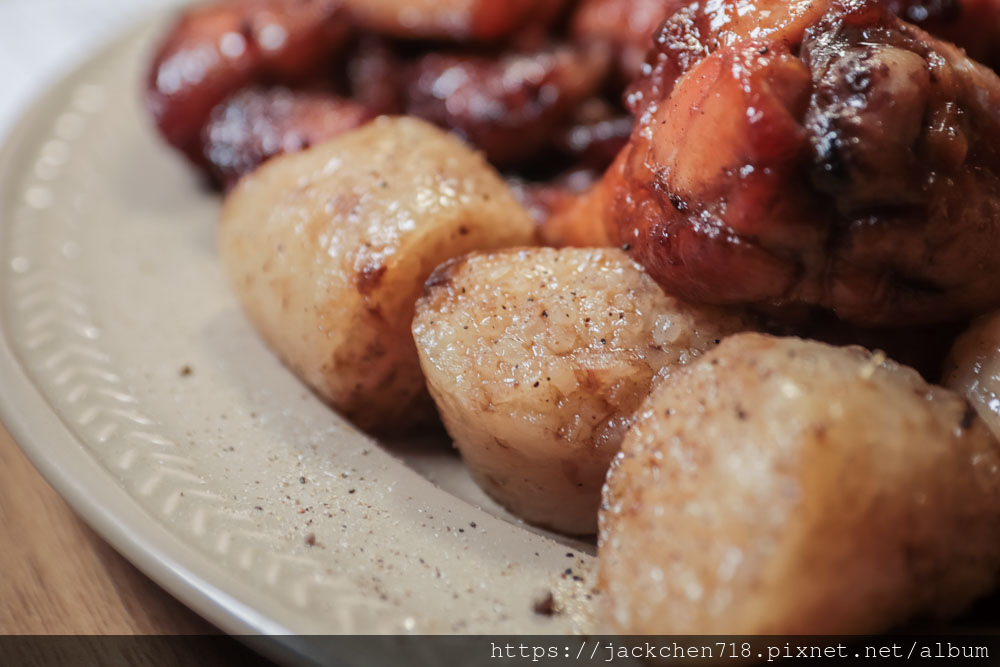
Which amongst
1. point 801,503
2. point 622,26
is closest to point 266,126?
point 622,26

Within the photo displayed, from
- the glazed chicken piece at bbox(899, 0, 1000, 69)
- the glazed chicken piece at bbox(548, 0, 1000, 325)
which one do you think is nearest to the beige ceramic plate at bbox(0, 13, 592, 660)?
the glazed chicken piece at bbox(548, 0, 1000, 325)

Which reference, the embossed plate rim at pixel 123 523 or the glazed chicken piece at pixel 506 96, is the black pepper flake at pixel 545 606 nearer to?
the embossed plate rim at pixel 123 523

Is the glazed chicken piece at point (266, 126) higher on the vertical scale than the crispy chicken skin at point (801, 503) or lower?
higher

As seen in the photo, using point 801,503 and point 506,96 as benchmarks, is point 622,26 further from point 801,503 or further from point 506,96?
point 801,503

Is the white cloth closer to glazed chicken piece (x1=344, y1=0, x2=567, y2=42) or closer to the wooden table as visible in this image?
glazed chicken piece (x1=344, y1=0, x2=567, y2=42)

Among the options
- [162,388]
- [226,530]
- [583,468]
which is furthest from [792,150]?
[162,388]

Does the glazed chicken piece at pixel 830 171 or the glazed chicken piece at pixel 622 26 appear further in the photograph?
the glazed chicken piece at pixel 622 26

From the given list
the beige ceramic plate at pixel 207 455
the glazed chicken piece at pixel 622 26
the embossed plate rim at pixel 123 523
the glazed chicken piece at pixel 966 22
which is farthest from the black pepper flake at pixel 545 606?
the glazed chicken piece at pixel 622 26
